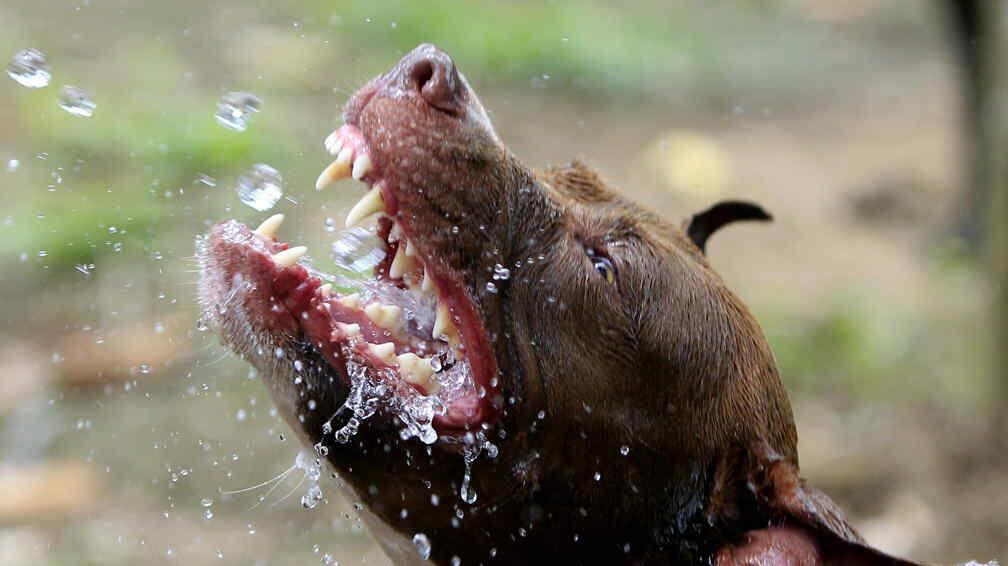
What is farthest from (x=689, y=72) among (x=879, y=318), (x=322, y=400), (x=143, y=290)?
(x=322, y=400)

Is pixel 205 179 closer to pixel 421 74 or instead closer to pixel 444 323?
pixel 421 74

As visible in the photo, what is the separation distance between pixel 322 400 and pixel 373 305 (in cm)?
28

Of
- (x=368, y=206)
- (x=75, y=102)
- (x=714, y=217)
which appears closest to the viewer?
(x=368, y=206)

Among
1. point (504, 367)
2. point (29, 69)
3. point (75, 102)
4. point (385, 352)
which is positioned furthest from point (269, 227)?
point (29, 69)

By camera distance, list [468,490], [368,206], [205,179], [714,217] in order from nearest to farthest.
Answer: [368,206], [468,490], [714,217], [205,179]

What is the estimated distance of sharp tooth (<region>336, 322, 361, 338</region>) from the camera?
3.55 m

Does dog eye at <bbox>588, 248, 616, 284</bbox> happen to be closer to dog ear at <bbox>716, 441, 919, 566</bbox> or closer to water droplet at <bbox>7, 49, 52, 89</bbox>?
dog ear at <bbox>716, 441, 919, 566</bbox>

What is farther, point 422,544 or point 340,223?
point 340,223

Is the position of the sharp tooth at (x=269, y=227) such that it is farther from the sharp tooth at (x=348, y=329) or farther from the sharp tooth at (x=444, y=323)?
the sharp tooth at (x=444, y=323)

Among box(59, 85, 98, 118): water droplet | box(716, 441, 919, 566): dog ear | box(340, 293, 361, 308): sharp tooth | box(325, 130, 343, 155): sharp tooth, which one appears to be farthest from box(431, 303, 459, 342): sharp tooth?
box(59, 85, 98, 118): water droplet

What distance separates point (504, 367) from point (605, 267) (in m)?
0.40

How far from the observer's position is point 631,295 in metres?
3.68

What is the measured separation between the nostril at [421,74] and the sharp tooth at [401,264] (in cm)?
40

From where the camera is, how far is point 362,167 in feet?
11.7
